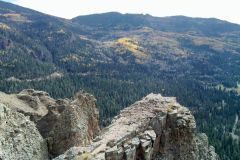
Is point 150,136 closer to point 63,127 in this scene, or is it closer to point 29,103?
point 63,127

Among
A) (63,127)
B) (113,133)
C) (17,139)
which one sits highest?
(113,133)

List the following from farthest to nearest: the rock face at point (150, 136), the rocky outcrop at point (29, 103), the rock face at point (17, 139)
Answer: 1. the rocky outcrop at point (29, 103)
2. the rock face at point (150, 136)
3. the rock face at point (17, 139)

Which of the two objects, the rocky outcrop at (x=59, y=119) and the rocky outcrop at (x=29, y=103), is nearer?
the rocky outcrop at (x=59, y=119)

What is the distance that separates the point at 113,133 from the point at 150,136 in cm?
430

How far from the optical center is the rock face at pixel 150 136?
1927 cm

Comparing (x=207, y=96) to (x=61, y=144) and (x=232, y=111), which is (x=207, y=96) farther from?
(x=61, y=144)

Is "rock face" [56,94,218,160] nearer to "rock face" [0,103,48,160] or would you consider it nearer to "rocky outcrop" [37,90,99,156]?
"rock face" [0,103,48,160]

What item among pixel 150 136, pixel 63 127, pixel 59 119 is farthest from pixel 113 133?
pixel 59 119

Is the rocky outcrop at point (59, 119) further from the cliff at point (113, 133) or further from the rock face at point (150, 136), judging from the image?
the rock face at point (150, 136)

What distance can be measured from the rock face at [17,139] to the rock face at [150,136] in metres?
4.95

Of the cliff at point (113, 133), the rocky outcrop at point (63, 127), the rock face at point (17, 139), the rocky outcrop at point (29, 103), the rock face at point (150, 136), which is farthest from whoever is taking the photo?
the rocky outcrop at point (29, 103)

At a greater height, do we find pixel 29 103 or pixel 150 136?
pixel 150 136

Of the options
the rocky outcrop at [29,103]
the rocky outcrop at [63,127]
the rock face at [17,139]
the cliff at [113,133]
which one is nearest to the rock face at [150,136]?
the cliff at [113,133]

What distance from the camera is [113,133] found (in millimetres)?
22000
